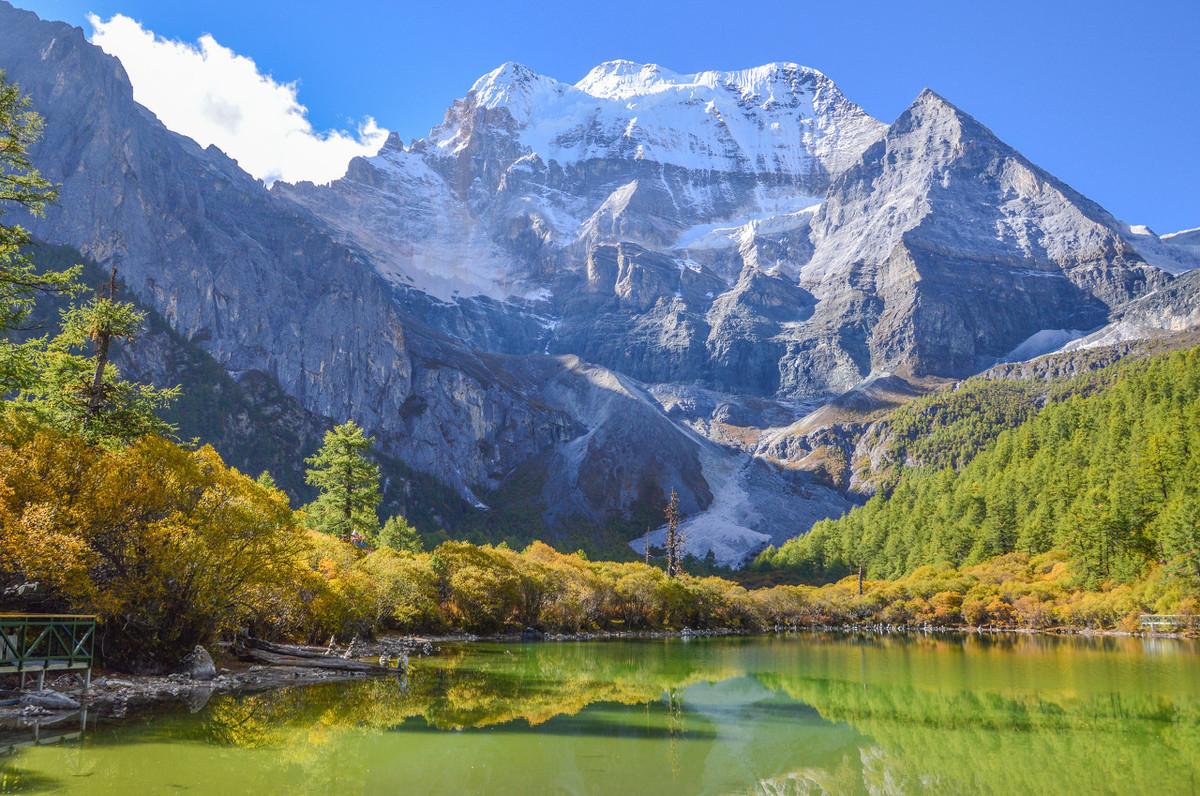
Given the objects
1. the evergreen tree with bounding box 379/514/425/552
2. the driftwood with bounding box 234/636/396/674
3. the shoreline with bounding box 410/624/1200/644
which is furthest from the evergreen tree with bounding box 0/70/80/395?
the evergreen tree with bounding box 379/514/425/552

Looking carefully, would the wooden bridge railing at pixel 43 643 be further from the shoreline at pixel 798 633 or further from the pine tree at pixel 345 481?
the pine tree at pixel 345 481

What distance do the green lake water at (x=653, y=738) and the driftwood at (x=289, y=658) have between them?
297cm

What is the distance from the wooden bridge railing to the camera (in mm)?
22891

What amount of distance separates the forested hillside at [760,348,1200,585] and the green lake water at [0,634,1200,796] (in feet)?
161

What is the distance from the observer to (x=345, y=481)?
6175 centimetres

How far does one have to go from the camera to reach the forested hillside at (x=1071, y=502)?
277 feet

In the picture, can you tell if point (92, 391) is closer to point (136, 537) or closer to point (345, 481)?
point (136, 537)

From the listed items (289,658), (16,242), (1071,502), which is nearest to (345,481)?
(289,658)

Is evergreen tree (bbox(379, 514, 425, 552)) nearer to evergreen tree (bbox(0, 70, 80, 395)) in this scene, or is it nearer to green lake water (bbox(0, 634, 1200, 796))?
green lake water (bbox(0, 634, 1200, 796))

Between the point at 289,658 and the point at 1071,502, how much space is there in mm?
99629

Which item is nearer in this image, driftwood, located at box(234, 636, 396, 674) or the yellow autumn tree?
the yellow autumn tree

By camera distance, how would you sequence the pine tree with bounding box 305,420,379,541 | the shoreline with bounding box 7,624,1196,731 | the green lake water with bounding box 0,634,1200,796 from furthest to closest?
the pine tree with bounding box 305,420,379,541 < the shoreline with bounding box 7,624,1196,731 < the green lake water with bounding box 0,634,1200,796

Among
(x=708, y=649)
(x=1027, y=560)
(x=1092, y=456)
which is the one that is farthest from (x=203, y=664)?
(x=1092, y=456)

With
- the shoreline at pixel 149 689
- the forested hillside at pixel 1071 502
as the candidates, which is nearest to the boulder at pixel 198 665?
the shoreline at pixel 149 689
